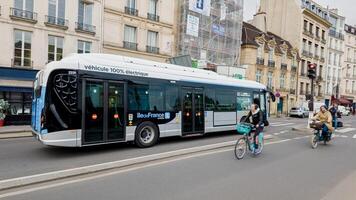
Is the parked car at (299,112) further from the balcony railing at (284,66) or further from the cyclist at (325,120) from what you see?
the cyclist at (325,120)

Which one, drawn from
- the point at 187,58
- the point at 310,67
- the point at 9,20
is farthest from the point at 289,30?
the point at 9,20

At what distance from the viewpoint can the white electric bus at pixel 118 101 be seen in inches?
329

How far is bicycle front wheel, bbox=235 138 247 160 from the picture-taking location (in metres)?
8.50

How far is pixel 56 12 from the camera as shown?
69.4 feet

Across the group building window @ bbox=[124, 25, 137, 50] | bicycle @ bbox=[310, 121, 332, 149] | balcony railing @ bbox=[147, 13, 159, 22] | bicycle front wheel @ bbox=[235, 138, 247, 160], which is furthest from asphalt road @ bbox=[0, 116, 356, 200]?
balcony railing @ bbox=[147, 13, 159, 22]

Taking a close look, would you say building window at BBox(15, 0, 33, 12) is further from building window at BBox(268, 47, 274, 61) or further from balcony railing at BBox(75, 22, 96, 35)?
building window at BBox(268, 47, 274, 61)

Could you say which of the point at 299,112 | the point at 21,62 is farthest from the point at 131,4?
the point at 299,112

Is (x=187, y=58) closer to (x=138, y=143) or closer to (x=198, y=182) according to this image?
(x=138, y=143)

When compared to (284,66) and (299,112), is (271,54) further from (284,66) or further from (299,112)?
(299,112)

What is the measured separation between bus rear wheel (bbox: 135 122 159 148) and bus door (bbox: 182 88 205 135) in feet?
4.94

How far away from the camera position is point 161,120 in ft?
35.3

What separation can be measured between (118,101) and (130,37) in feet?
56.8

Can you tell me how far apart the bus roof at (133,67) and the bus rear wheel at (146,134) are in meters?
1.64

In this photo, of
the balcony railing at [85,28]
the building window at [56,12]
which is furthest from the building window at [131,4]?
the building window at [56,12]
